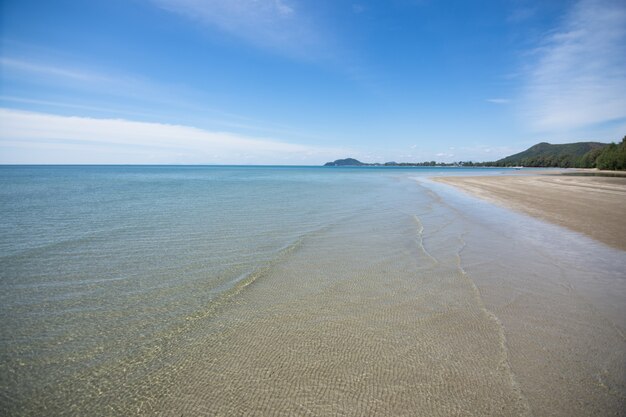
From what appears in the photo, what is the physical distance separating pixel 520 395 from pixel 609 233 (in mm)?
12831

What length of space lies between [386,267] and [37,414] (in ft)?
23.3

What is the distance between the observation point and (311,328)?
497 centimetres

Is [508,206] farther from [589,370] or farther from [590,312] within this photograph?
[589,370]

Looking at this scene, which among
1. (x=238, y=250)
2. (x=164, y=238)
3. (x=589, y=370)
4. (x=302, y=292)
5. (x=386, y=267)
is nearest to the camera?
(x=589, y=370)

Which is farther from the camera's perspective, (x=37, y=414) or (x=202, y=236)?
(x=202, y=236)

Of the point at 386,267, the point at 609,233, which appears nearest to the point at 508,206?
the point at 609,233

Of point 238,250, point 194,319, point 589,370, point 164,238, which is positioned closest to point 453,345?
point 589,370

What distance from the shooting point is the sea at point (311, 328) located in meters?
3.42

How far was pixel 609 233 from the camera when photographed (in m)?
11.8

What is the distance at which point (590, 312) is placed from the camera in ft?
17.9

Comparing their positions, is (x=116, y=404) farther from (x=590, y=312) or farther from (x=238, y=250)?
(x=590, y=312)

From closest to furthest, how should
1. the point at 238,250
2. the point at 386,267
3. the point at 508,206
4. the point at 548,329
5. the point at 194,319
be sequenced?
the point at 548,329, the point at 194,319, the point at 386,267, the point at 238,250, the point at 508,206

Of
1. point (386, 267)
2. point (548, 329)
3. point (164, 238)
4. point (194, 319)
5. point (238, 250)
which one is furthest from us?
point (164, 238)

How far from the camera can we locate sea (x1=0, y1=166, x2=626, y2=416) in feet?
11.2
